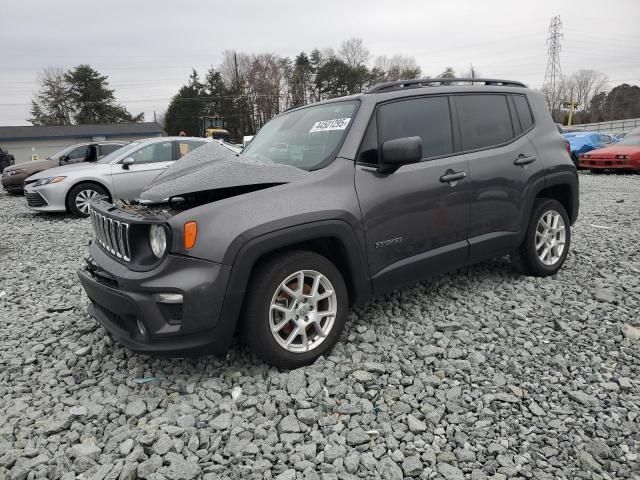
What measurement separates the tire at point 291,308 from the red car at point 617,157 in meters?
15.0

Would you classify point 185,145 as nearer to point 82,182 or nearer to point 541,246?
point 82,182

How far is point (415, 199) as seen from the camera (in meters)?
3.25

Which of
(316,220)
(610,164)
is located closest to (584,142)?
(610,164)

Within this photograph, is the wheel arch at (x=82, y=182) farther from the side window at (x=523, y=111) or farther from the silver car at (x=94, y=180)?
the side window at (x=523, y=111)

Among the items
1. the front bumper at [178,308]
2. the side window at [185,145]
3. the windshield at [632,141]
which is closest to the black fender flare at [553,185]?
the front bumper at [178,308]

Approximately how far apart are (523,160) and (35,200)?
9.15 metres

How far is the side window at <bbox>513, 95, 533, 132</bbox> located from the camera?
4172 millimetres

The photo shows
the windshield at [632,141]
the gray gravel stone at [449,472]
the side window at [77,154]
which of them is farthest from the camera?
the windshield at [632,141]

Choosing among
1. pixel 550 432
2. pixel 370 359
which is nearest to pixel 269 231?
pixel 370 359

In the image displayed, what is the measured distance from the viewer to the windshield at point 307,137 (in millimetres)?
3209

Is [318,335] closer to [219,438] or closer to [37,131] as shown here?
[219,438]

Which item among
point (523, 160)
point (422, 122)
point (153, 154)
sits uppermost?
point (153, 154)

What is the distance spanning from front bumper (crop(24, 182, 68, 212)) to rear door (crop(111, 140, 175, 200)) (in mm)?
1002

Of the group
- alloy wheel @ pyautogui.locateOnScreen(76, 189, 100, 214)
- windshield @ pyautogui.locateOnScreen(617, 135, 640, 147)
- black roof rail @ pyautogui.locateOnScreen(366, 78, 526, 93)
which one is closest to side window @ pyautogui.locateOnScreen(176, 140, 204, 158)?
alloy wheel @ pyautogui.locateOnScreen(76, 189, 100, 214)
